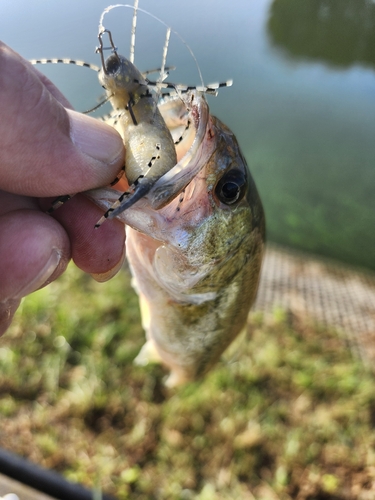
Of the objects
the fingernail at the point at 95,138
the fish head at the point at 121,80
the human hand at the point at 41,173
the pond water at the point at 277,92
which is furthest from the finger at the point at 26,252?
the pond water at the point at 277,92

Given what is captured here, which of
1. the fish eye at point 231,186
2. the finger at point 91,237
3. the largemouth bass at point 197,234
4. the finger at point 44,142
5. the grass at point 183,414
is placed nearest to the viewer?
the finger at point 44,142

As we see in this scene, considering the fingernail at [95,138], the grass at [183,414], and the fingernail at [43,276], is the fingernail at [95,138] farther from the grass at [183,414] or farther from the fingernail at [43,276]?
the grass at [183,414]

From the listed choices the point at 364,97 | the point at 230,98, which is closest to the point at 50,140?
the point at 230,98

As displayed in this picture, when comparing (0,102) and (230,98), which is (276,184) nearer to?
(230,98)

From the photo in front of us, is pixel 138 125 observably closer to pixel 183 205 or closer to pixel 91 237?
pixel 183 205

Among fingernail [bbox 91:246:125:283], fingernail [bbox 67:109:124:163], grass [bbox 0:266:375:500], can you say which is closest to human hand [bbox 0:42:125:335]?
fingernail [bbox 67:109:124:163]

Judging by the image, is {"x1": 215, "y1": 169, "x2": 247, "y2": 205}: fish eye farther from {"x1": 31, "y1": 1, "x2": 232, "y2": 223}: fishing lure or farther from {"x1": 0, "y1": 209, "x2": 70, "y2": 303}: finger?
{"x1": 0, "y1": 209, "x2": 70, "y2": 303}: finger
